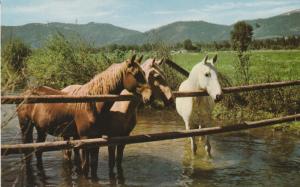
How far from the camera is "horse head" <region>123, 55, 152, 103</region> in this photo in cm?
629

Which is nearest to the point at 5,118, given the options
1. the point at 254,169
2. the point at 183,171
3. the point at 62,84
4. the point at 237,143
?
the point at 183,171

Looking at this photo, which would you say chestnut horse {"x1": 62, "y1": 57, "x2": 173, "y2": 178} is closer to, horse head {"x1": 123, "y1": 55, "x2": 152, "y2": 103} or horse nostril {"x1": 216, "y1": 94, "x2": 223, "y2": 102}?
horse head {"x1": 123, "y1": 55, "x2": 152, "y2": 103}

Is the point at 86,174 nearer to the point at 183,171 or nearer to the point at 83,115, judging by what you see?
the point at 83,115

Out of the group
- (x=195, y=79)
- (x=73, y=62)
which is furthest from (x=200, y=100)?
(x=73, y=62)

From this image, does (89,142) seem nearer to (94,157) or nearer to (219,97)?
(94,157)

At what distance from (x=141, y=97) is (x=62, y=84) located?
49.7 ft

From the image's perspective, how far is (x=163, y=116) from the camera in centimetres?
1670

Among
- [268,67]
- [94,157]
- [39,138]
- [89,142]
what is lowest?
[94,157]

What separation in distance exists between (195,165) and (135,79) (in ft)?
11.1

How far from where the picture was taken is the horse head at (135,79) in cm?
629

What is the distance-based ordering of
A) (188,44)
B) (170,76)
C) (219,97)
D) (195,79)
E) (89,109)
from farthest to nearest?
(188,44)
(170,76)
(195,79)
(219,97)
(89,109)

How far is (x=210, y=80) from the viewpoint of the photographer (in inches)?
320

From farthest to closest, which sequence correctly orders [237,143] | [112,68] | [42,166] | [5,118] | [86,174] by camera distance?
[237,143] → [42,166] → [86,174] → [112,68] → [5,118]

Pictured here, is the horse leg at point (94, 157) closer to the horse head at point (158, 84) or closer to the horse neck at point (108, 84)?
the horse neck at point (108, 84)
